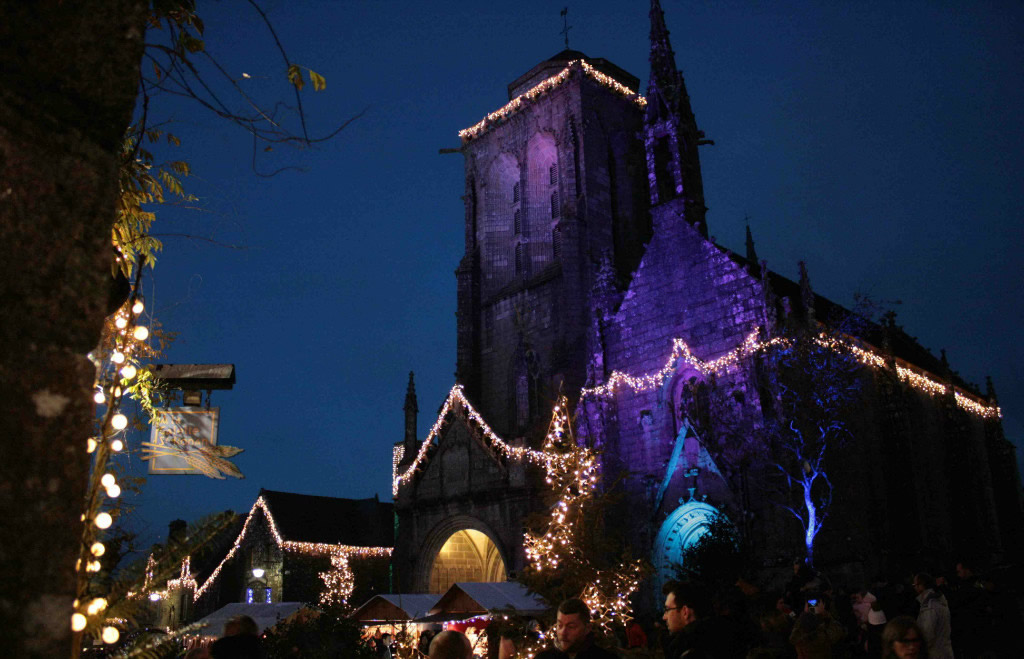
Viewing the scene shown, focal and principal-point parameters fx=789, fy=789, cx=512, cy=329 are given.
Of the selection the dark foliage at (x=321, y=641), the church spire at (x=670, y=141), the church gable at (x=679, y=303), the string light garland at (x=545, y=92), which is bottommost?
the dark foliage at (x=321, y=641)

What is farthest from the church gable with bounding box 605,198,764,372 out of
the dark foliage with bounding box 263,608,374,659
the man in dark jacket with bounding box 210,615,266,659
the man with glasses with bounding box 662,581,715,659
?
the man in dark jacket with bounding box 210,615,266,659

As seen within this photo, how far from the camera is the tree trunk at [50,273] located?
1983 mm

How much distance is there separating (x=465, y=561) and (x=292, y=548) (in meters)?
10.4

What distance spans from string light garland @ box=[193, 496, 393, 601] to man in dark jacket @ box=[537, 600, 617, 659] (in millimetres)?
35998

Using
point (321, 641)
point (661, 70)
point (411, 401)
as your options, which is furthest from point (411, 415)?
point (321, 641)

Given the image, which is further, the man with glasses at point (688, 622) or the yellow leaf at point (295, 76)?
the man with glasses at point (688, 622)

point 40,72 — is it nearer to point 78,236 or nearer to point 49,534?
point 78,236

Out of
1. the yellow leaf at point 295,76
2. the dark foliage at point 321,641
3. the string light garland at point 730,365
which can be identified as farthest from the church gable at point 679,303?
the yellow leaf at point 295,76

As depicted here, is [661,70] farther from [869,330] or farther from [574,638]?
[574,638]

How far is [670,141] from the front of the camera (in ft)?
90.9

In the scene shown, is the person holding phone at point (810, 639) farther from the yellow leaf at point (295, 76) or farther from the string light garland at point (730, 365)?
the string light garland at point (730, 365)

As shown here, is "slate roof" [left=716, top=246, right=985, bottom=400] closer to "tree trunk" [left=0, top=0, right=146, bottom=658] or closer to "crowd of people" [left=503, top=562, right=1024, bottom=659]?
"crowd of people" [left=503, top=562, right=1024, bottom=659]

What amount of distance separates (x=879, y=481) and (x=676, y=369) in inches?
257

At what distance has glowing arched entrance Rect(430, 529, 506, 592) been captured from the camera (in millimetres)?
31062
